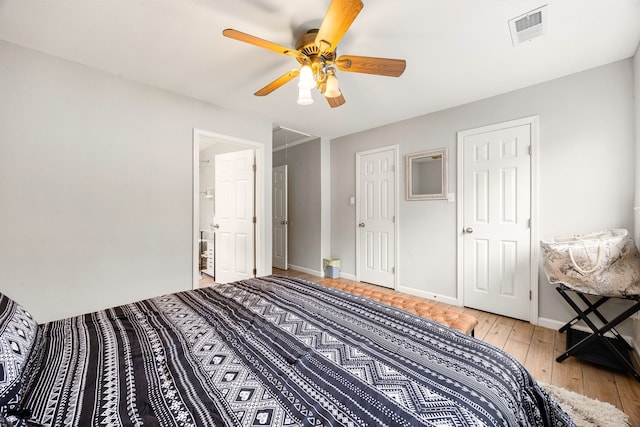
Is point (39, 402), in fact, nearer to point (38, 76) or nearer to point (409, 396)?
point (409, 396)

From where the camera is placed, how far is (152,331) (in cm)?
119

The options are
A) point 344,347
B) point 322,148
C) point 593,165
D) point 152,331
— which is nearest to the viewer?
point 344,347

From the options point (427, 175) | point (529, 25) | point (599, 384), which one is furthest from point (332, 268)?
point (529, 25)

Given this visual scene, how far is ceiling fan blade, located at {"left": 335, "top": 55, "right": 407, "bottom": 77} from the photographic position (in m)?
1.73

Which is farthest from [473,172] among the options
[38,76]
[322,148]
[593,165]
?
[38,76]

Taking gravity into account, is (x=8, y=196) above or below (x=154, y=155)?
below

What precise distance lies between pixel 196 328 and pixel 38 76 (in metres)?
2.47

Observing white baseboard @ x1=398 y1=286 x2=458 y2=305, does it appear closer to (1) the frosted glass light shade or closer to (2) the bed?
(2) the bed

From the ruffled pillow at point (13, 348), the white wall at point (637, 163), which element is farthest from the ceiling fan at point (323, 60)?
the white wall at point (637, 163)

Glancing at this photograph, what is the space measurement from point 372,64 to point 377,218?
2489 millimetres

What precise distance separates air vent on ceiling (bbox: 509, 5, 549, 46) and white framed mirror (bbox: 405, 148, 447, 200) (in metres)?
1.44

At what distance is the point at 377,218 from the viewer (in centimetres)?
396

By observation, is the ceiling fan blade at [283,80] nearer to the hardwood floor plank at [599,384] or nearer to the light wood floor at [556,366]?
the light wood floor at [556,366]

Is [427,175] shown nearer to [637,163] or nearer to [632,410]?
[637,163]
